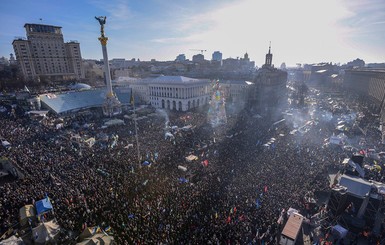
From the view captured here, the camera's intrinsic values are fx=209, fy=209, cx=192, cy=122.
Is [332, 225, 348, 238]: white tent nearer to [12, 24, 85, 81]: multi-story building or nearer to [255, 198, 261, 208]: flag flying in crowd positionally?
[255, 198, 261, 208]: flag flying in crowd

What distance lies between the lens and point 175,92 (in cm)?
5291

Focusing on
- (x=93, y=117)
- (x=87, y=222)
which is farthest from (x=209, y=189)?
(x=93, y=117)

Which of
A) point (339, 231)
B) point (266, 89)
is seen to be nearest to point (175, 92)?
point (266, 89)

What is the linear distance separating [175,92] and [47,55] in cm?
5388

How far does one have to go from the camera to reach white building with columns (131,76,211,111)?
172 feet

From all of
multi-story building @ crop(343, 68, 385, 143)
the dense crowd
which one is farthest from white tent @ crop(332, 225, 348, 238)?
multi-story building @ crop(343, 68, 385, 143)

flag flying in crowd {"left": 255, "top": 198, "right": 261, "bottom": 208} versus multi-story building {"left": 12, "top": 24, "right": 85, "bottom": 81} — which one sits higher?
multi-story building {"left": 12, "top": 24, "right": 85, "bottom": 81}

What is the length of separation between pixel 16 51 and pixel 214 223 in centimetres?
8527

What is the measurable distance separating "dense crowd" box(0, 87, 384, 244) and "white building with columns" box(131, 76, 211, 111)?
22345 millimetres

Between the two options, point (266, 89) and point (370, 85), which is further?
point (370, 85)

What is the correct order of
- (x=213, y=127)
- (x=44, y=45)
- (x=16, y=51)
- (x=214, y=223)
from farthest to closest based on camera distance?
(x=44, y=45), (x=16, y=51), (x=213, y=127), (x=214, y=223)

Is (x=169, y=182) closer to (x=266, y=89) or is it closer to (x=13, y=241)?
(x=13, y=241)

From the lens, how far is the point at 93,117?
4159 centimetres

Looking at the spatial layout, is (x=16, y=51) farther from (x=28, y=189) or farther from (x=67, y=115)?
(x=28, y=189)
